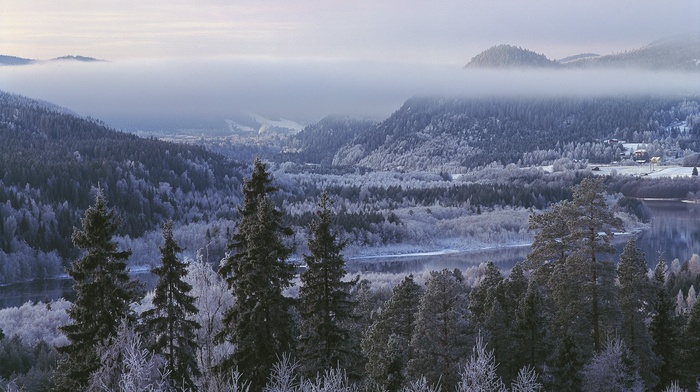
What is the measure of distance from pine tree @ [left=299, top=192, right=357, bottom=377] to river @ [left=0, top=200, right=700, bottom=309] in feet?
263

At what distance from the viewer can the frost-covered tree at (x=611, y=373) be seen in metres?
34.9

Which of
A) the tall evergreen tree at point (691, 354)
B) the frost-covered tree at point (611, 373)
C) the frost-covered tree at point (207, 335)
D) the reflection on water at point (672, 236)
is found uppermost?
the frost-covered tree at point (207, 335)

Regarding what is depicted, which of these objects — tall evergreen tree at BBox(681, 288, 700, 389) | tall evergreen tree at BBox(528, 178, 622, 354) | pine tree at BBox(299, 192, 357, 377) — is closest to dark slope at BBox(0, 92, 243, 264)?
tall evergreen tree at BBox(681, 288, 700, 389)

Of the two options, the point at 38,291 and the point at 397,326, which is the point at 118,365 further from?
the point at 38,291

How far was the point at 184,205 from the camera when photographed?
7643 inches

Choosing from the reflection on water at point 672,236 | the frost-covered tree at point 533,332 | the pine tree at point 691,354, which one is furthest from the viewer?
the reflection on water at point 672,236

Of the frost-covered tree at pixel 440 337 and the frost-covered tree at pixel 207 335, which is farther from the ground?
the frost-covered tree at pixel 207 335

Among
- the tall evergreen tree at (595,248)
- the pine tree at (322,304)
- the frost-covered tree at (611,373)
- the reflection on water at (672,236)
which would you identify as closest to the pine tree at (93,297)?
the pine tree at (322,304)

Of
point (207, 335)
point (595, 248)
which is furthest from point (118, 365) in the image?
point (595, 248)

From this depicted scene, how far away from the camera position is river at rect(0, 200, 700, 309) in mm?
110750

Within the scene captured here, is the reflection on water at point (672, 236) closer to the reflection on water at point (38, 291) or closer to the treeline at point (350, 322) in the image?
the treeline at point (350, 322)

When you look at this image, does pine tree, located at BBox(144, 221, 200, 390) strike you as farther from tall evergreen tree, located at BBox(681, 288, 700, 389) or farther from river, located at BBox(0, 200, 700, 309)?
river, located at BBox(0, 200, 700, 309)

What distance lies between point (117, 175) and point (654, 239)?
12318cm

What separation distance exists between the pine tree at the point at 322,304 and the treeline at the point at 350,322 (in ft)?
0.16
